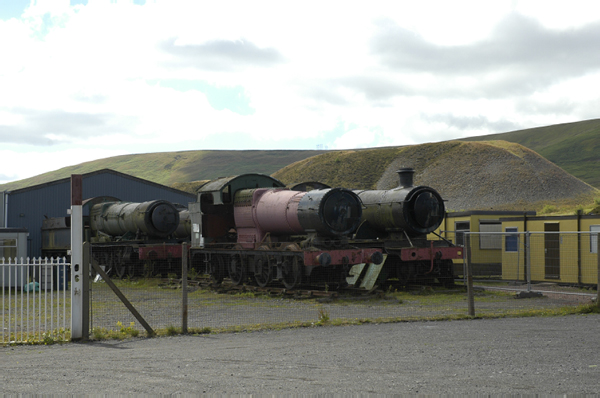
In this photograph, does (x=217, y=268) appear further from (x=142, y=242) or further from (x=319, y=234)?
(x=142, y=242)

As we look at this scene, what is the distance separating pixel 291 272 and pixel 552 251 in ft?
27.6

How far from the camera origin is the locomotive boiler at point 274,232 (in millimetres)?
17938

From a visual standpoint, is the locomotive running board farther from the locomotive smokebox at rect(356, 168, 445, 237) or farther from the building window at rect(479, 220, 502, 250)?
the building window at rect(479, 220, 502, 250)

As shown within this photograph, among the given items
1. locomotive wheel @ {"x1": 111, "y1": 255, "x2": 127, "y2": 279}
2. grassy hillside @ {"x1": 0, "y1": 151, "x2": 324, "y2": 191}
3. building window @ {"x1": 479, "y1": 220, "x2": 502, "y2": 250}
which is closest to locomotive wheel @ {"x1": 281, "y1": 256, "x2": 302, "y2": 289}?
building window @ {"x1": 479, "y1": 220, "x2": 502, "y2": 250}

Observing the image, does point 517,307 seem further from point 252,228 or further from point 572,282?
point 252,228

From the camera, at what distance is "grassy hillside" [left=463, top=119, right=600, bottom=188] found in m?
133

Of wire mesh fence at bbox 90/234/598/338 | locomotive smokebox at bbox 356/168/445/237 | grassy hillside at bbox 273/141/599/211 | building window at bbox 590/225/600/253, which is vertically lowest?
wire mesh fence at bbox 90/234/598/338

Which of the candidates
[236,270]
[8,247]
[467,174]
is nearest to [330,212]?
[236,270]

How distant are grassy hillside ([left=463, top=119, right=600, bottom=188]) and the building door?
350 feet

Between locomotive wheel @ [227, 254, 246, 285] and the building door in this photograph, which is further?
locomotive wheel @ [227, 254, 246, 285]

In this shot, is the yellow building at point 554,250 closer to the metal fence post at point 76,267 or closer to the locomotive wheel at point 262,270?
the locomotive wheel at point 262,270

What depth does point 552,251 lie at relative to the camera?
66.7 ft

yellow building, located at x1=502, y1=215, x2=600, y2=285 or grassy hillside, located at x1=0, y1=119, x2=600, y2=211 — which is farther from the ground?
grassy hillside, located at x1=0, y1=119, x2=600, y2=211

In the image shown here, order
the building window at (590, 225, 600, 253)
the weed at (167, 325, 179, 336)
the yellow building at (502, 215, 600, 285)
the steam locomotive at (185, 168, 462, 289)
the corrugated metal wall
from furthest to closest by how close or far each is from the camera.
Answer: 1. the corrugated metal wall
2. the yellow building at (502, 215, 600, 285)
3. the building window at (590, 225, 600, 253)
4. the steam locomotive at (185, 168, 462, 289)
5. the weed at (167, 325, 179, 336)
